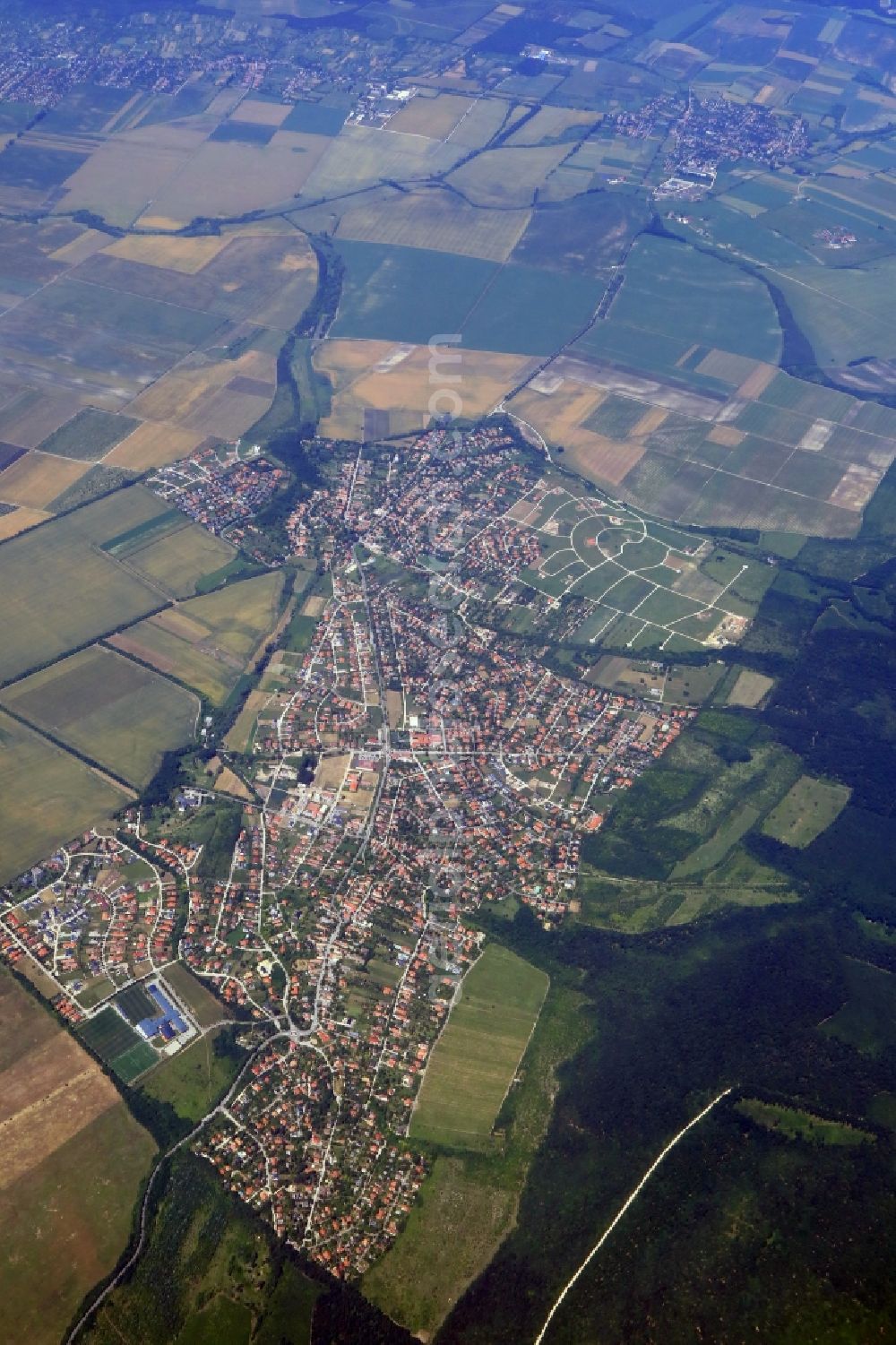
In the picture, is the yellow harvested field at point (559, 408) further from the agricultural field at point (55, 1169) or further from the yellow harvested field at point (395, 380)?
the agricultural field at point (55, 1169)

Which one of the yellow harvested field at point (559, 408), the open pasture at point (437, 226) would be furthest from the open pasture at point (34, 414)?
the open pasture at point (437, 226)

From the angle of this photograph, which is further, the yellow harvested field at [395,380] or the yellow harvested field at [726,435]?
the yellow harvested field at [395,380]

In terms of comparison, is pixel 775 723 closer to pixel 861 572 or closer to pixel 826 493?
pixel 861 572

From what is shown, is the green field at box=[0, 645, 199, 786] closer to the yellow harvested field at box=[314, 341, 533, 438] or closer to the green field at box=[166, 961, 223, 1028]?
the green field at box=[166, 961, 223, 1028]

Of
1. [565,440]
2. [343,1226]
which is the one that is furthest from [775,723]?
[343,1226]

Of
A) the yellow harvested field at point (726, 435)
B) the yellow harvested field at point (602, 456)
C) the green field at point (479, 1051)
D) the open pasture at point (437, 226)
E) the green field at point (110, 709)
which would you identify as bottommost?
the yellow harvested field at point (726, 435)

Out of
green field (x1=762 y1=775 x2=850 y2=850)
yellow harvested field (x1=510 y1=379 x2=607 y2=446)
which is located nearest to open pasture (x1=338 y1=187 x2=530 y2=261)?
yellow harvested field (x1=510 y1=379 x2=607 y2=446)

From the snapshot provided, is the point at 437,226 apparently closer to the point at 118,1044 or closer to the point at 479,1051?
the point at 479,1051
